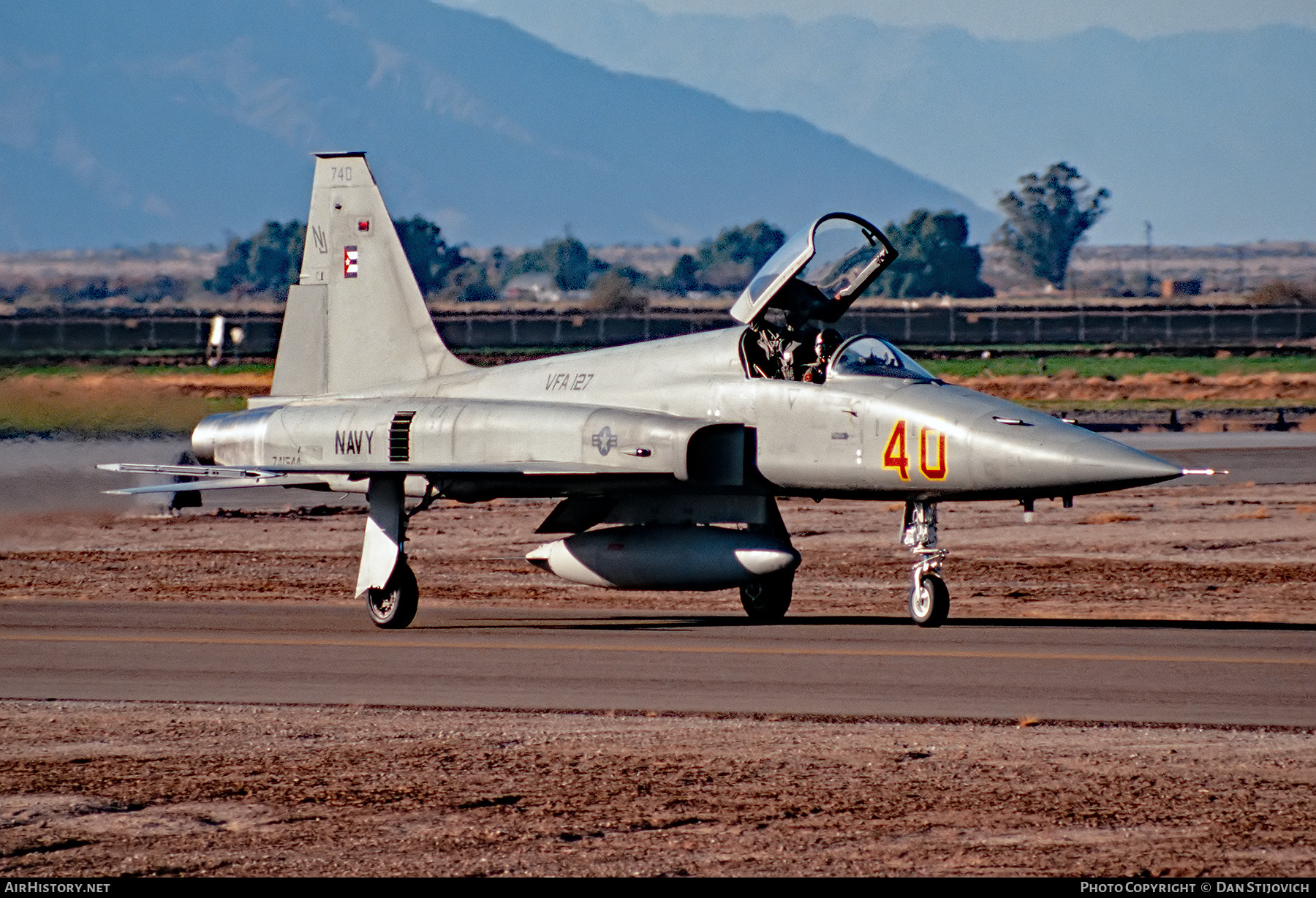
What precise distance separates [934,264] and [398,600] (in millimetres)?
169310

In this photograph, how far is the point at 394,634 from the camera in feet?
54.6

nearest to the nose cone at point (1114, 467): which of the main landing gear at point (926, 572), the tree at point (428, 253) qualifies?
the main landing gear at point (926, 572)

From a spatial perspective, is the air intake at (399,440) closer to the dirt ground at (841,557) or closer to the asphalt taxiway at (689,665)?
the asphalt taxiway at (689,665)

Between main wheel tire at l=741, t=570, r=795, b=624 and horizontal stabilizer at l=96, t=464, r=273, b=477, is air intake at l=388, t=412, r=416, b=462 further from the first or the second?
main wheel tire at l=741, t=570, r=795, b=624

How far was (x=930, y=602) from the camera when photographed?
52.7ft

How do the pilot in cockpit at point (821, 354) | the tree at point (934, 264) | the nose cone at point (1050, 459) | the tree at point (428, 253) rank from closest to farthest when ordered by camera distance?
the nose cone at point (1050, 459), the pilot in cockpit at point (821, 354), the tree at point (428, 253), the tree at point (934, 264)

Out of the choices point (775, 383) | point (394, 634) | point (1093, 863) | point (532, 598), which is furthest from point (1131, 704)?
point (532, 598)

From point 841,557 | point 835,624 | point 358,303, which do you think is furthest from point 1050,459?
point 841,557

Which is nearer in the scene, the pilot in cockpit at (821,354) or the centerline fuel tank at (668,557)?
the centerline fuel tank at (668,557)

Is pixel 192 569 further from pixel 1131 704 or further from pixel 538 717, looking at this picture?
pixel 1131 704

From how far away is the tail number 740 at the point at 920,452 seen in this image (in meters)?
15.5

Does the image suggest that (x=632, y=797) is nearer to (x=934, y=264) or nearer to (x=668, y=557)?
(x=668, y=557)

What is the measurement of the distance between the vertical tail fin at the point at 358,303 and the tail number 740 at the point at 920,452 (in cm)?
589

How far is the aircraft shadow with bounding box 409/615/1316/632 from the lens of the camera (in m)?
16.4
